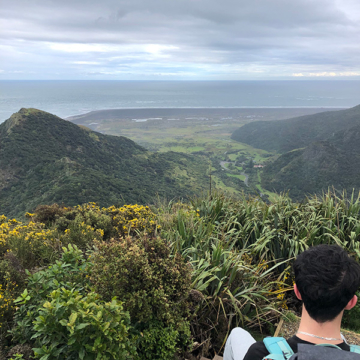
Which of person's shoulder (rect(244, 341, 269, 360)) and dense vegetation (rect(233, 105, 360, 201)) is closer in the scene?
person's shoulder (rect(244, 341, 269, 360))

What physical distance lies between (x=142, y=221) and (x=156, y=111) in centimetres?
19631

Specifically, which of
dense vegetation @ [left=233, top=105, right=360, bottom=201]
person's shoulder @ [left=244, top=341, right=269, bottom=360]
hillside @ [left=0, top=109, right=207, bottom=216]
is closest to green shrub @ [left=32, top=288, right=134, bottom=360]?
person's shoulder @ [left=244, top=341, right=269, bottom=360]

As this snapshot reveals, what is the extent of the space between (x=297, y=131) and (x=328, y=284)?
11144 centimetres

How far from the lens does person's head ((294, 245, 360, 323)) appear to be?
1.20 metres

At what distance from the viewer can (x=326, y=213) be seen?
4398 mm

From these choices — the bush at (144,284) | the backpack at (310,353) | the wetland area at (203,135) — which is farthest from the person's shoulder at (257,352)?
the wetland area at (203,135)

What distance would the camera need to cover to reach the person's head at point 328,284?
1.20 meters

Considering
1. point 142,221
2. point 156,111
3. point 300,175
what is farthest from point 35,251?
point 156,111

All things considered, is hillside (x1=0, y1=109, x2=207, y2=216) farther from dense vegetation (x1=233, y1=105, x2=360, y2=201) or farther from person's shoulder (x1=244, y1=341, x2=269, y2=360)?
dense vegetation (x1=233, y1=105, x2=360, y2=201)

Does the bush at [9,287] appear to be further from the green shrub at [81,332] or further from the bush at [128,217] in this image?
the bush at [128,217]

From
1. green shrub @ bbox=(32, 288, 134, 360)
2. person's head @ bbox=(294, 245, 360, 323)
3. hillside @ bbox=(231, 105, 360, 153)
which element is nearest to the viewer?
person's head @ bbox=(294, 245, 360, 323)

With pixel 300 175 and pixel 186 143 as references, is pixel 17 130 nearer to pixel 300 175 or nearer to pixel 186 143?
pixel 300 175

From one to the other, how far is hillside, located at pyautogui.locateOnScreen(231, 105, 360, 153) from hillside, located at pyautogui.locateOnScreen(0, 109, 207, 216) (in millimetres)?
49787

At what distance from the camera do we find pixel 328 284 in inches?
47.3
